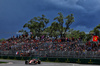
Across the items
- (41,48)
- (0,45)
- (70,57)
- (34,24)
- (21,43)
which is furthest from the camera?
(34,24)

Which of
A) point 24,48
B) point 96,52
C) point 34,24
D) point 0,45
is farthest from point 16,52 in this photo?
point 34,24

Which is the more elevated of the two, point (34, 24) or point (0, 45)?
point (34, 24)

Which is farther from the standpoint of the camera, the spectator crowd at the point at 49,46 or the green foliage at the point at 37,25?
the green foliage at the point at 37,25

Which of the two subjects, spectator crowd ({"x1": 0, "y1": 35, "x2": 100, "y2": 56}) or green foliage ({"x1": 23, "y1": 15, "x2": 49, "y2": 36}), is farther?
green foliage ({"x1": 23, "y1": 15, "x2": 49, "y2": 36})

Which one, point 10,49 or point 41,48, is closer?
point 41,48

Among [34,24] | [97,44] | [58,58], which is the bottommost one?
[58,58]

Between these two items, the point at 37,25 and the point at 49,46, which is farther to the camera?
the point at 37,25

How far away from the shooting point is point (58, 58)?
31.9 m

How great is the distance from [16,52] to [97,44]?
55.3 feet

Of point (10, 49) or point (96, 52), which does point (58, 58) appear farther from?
point (10, 49)

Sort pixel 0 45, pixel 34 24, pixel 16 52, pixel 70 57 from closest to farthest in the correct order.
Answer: pixel 70 57, pixel 16 52, pixel 0 45, pixel 34 24

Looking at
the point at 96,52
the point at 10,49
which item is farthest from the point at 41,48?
the point at 96,52

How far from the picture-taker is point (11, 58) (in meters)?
39.4

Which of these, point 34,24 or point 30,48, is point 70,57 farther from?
point 34,24
